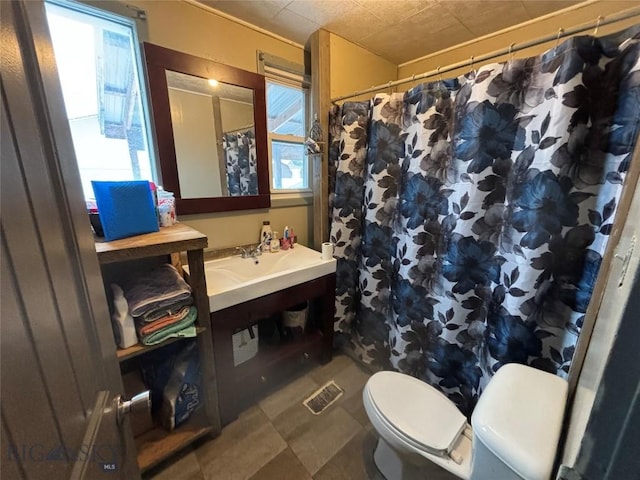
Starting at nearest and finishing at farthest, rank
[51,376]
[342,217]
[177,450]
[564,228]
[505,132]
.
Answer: [51,376], [564,228], [505,132], [177,450], [342,217]

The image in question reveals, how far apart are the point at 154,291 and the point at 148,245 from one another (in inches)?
10.1

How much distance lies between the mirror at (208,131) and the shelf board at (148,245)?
0.45m

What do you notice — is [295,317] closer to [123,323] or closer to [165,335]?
[165,335]

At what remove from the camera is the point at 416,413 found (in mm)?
1100

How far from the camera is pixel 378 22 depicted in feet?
5.03

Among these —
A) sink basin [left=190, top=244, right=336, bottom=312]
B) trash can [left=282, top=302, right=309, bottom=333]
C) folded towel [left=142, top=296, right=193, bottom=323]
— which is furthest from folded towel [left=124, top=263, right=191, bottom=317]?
trash can [left=282, top=302, right=309, bottom=333]

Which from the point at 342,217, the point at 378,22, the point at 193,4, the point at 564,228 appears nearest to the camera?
the point at 564,228

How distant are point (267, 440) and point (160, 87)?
72.9 inches

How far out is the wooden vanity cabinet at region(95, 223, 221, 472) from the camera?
0.92m

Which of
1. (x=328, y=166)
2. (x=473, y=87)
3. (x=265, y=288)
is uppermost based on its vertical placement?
(x=473, y=87)

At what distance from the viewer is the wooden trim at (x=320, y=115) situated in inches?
64.0

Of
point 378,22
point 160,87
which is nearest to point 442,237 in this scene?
point 378,22

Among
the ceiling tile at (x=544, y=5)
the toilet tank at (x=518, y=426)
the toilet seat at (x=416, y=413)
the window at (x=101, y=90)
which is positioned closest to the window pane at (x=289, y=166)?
the window at (x=101, y=90)

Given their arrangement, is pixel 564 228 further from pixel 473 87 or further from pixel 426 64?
pixel 426 64
